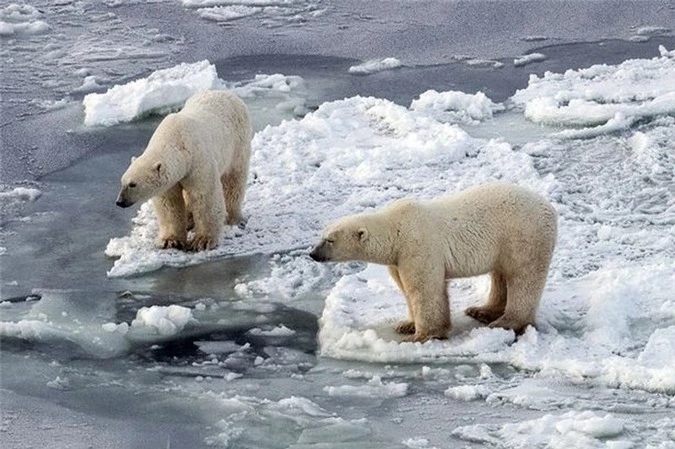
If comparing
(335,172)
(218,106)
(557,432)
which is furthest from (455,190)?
(557,432)

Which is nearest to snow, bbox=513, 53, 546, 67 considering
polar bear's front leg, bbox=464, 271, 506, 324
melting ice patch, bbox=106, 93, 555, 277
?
melting ice patch, bbox=106, 93, 555, 277

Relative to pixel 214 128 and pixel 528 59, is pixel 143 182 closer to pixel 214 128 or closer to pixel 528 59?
pixel 214 128

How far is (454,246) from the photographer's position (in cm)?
773

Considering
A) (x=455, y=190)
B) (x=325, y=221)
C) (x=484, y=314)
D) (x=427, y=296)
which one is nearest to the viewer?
(x=427, y=296)

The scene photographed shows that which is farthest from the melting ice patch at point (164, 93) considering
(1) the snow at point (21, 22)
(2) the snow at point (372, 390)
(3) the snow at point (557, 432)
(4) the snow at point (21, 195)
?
(3) the snow at point (557, 432)

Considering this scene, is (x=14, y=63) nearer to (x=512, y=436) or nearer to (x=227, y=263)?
(x=227, y=263)

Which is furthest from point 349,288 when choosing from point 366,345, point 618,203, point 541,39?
point 541,39

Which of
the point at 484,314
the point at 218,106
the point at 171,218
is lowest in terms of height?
the point at 484,314

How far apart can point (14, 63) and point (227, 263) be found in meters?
5.87

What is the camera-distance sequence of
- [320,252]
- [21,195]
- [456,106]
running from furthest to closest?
[456,106] < [21,195] < [320,252]

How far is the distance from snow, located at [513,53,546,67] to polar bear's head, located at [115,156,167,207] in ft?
18.7

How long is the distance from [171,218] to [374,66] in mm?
4883

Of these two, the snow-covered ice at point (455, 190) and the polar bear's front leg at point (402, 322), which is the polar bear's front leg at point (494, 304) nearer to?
the snow-covered ice at point (455, 190)

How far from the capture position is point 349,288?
8602 millimetres
